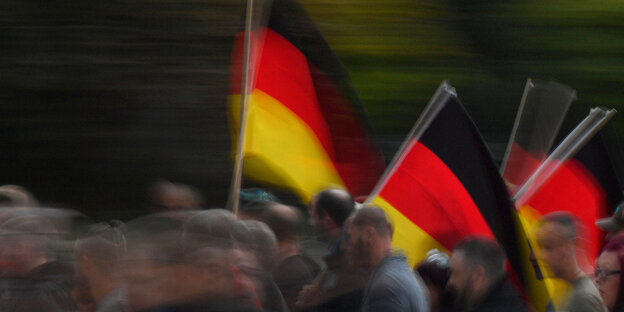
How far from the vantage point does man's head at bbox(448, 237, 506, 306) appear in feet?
13.8

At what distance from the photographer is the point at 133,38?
10.8 feet

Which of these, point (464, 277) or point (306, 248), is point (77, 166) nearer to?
point (464, 277)

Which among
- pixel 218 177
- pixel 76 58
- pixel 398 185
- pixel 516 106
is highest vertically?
pixel 76 58

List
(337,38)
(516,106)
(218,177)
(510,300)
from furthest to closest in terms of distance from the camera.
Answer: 1. (516,106)
2. (337,38)
3. (510,300)
4. (218,177)

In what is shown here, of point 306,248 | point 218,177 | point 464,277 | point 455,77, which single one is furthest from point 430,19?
point 218,177

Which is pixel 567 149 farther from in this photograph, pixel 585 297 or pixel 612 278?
pixel 585 297

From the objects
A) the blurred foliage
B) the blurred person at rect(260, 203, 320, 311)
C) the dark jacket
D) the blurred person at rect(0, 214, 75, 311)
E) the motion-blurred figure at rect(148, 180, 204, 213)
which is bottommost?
the blurred person at rect(260, 203, 320, 311)

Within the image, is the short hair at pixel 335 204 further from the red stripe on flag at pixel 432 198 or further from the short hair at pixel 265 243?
the short hair at pixel 265 243

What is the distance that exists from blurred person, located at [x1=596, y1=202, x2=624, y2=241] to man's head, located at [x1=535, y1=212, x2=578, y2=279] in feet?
2.75

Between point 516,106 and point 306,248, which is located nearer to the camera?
point 306,248

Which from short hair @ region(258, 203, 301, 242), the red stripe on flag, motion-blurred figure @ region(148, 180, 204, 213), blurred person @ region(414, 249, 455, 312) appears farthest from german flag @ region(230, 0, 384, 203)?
motion-blurred figure @ region(148, 180, 204, 213)

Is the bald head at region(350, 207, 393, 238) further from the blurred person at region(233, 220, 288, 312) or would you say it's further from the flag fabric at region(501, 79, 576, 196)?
the flag fabric at region(501, 79, 576, 196)

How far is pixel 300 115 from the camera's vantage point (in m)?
5.63

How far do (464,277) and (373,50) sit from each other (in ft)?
12.2
